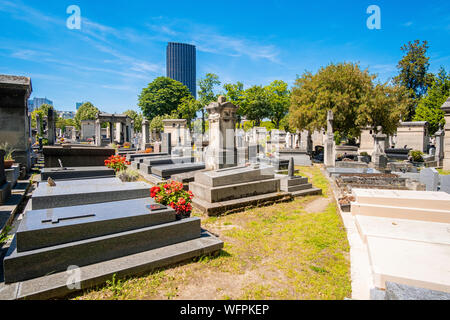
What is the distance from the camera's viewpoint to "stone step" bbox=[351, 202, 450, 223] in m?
5.47

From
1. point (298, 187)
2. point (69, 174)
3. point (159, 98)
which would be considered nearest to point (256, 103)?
point (159, 98)

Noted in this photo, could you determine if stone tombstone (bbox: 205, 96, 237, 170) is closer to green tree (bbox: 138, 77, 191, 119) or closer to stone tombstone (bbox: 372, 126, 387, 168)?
stone tombstone (bbox: 372, 126, 387, 168)

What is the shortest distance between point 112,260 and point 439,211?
22.9ft

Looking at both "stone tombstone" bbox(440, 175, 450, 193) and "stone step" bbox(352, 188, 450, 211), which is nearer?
"stone step" bbox(352, 188, 450, 211)

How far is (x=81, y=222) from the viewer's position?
12.6 ft

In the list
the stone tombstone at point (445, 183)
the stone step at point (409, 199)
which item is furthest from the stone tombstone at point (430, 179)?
the stone step at point (409, 199)

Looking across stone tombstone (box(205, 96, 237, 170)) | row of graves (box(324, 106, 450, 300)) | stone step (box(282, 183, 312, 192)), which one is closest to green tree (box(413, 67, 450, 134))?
row of graves (box(324, 106, 450, 300))

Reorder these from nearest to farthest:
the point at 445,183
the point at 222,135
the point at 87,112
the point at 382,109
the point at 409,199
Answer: the point at 409,199 < the point at 445,183 < the point at 222,135 < the point at 382,109 < the point at 87,112

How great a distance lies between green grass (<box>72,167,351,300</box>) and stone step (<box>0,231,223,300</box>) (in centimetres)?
12

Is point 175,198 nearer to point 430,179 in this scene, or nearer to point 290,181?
point 290,181

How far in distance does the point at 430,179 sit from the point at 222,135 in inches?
311
